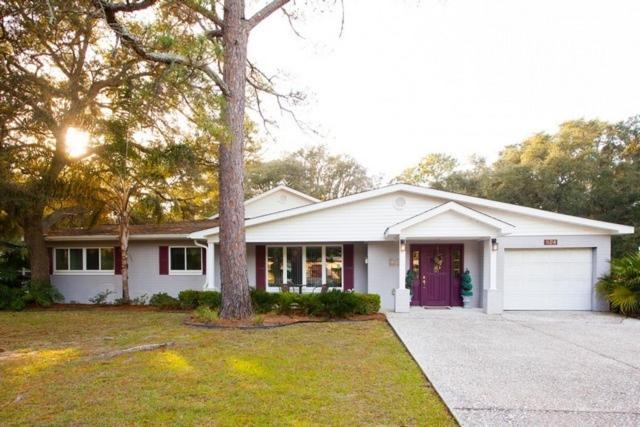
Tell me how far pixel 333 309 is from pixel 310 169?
3168 centimetres

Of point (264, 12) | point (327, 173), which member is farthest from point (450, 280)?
point (327, 173)

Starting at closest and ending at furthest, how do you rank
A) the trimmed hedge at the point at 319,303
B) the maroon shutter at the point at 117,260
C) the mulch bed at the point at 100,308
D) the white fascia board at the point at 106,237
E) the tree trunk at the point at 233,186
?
the tree trunk at the point at 233,186, the trimmed hedge at the point at 319,303, the mulch bed at the point at 100,308, the white fascia board at the point at 106,237, the maroon shutter at the point at 117,260

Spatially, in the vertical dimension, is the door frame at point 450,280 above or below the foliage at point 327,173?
below

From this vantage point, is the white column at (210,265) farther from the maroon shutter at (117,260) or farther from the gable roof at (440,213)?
the gable roof at (440,213)

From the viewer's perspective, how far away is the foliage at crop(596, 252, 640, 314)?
1096cm

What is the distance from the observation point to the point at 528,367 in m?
6.21

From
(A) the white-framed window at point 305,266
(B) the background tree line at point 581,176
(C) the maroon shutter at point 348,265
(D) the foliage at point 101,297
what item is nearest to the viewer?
(C) the maroon shutter at point 348,265

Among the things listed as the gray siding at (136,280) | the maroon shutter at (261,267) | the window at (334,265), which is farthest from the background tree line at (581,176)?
the gray siding at (136,280)

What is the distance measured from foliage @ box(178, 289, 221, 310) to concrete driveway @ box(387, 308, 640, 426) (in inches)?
201

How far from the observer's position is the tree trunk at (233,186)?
1024 cm

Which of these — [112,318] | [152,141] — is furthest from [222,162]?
[112,318]

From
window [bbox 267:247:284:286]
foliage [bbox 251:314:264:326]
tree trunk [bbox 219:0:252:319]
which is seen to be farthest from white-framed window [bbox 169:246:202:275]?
foliage [bbox 251:314:264:326]

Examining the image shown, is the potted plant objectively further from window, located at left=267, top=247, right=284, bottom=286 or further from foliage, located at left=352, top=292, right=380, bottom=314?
window, located at left=267, top=247, right=284, bottom=286

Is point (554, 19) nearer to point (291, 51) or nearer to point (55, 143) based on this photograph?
point (291, 51)
